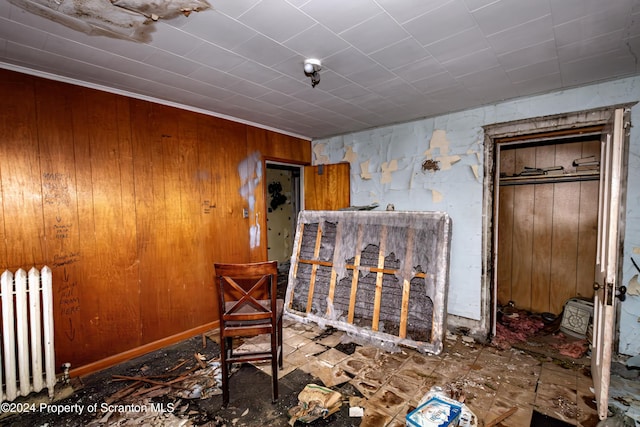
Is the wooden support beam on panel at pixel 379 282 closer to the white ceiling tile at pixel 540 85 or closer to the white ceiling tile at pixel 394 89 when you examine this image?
the white ceiling tile at pixel 394 89

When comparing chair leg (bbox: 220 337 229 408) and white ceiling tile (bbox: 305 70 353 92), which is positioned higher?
white ceiling tile (bbox: 305 70 353 92)

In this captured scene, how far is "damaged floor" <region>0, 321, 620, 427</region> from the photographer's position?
201 cm

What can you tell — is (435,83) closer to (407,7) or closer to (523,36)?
(523,36)

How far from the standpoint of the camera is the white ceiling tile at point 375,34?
174cm

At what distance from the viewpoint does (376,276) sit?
320cm

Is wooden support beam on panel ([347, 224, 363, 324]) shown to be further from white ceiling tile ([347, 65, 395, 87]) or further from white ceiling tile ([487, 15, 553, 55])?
white ceiling tile ([487, 15, 553, 55])

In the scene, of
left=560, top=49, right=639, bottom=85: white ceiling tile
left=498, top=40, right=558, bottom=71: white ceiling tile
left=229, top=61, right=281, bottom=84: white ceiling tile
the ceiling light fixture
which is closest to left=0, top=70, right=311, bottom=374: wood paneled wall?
left=229, top=61, right=281, bottom=84: white ceiling tile

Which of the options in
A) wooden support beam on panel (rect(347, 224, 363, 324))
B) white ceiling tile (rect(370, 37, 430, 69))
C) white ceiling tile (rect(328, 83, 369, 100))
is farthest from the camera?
wooden support beam on panel (rect(347, 224, 363, 324))

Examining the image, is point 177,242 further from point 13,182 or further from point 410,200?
point 410,200

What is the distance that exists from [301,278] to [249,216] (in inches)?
44.6

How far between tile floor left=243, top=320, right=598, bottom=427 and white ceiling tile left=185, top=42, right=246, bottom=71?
270cm

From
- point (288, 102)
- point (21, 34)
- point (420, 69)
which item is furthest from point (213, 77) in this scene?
point (420, 69)

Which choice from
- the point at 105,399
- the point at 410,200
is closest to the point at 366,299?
the point at 410,200

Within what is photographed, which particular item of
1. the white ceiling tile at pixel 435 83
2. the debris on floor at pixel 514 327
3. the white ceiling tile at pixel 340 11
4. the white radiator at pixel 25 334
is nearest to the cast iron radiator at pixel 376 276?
the debris on floor at pixel 514 327
